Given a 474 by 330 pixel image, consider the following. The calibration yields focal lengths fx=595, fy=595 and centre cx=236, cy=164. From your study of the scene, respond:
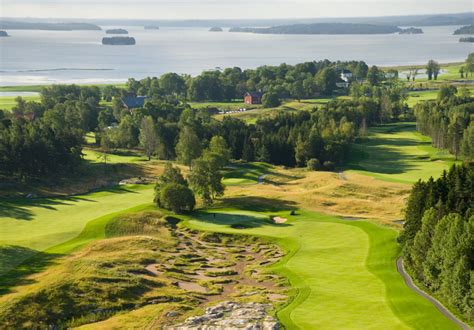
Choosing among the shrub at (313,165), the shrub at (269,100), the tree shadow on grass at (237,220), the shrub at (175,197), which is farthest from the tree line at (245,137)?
the shrub at (269,100)

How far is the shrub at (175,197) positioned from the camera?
237 feet

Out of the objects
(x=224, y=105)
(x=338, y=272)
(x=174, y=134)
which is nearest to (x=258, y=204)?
(x=338, y=272)

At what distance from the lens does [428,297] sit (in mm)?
42375

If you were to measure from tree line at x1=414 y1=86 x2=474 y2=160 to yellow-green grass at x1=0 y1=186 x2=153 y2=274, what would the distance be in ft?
191

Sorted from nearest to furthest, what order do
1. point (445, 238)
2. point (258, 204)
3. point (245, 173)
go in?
point (445, 238), point (258, 204), point (245, 173)

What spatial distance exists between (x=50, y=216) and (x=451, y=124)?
79713 millimetres

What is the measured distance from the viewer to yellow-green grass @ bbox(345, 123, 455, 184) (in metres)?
99.2

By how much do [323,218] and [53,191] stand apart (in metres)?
40.1

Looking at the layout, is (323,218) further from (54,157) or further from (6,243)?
(54,157)

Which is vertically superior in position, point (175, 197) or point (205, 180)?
point (205, 180)

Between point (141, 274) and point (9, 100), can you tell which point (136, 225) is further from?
point (9, 100)

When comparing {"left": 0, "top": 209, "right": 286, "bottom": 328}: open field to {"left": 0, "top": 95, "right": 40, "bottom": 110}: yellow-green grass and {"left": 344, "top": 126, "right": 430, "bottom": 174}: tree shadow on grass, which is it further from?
{"left": 0, "top": 95, "right": 40, "bottom": 110}: yellow-green grass

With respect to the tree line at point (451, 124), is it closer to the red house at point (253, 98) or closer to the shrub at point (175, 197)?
the shrub at point (175, 197)

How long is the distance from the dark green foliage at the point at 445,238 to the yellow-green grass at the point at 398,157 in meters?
39.3
